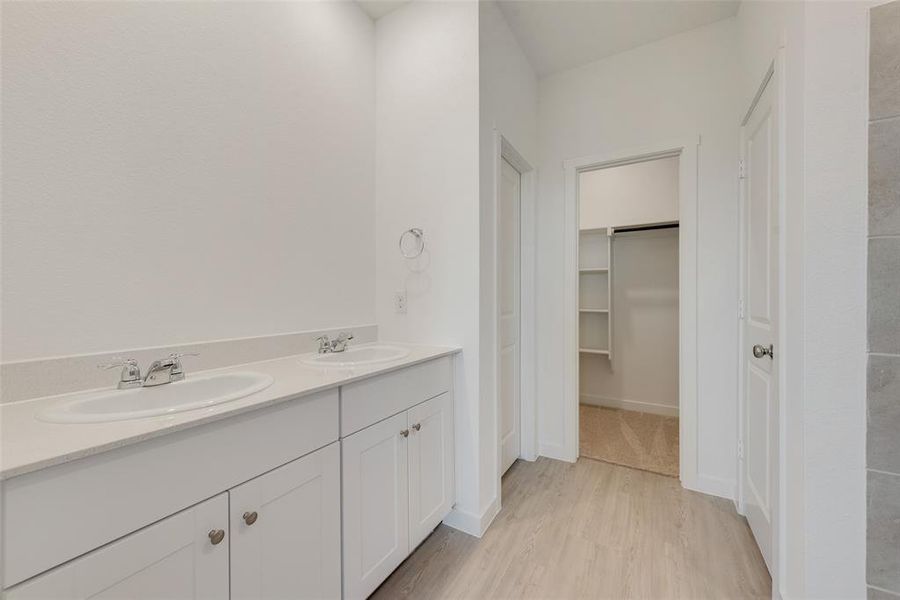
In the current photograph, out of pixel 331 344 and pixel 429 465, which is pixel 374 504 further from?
pixel 331 344

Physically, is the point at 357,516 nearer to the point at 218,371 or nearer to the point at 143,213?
the point at 218,371

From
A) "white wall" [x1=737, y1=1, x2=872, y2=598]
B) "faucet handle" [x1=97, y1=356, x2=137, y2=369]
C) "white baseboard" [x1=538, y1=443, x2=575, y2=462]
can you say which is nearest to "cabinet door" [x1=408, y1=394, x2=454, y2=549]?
"faucet handle" [x1=97, y1=356, x2=137, y2=369]

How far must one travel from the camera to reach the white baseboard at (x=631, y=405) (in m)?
3.26

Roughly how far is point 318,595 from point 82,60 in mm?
1769

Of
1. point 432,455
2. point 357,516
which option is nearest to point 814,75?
point 432,455

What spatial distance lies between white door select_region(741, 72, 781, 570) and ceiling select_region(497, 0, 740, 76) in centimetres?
80

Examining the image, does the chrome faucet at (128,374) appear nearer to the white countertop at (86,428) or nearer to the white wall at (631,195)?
the white countertop at (86,428)

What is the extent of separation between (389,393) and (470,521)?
0.88 m

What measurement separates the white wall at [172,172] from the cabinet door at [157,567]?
0.66 metres

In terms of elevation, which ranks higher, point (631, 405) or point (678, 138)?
point (678, 138)

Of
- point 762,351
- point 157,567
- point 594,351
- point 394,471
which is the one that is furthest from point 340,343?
point 594,351

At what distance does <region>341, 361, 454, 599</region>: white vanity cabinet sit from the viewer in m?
1.20

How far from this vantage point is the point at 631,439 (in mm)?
2789

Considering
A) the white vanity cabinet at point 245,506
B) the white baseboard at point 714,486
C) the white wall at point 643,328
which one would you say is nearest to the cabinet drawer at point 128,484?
the white vanity cabinet at point 245,506
